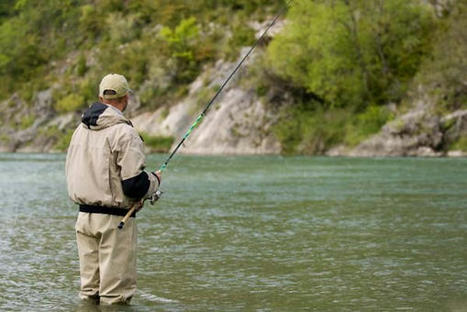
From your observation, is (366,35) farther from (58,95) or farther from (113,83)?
(113,83)

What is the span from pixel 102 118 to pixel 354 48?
54993mm

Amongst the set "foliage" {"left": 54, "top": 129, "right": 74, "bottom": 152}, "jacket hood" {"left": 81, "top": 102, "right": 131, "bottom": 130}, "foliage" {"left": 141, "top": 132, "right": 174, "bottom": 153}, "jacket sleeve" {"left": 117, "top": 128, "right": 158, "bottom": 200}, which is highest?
"jacket hood" {"left": 81, "top": 102, "right": 131, "bottom": 130}

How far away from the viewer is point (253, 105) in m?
67.6

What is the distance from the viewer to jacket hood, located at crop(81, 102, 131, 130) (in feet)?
27.7

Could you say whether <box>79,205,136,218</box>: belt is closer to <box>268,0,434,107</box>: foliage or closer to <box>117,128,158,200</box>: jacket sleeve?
<box>117,128,158,200</box>: jacket sleeve

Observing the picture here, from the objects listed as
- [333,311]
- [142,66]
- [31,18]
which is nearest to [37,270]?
[333,311]

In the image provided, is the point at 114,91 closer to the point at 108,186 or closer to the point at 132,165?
the point at 132,165

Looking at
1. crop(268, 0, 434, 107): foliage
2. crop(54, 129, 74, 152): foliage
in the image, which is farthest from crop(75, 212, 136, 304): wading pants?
crop(54, 129, 74, 152): foliage

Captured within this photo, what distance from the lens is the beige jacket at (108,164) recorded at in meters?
8.31

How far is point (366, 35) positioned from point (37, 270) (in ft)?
174

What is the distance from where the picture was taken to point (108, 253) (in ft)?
27.9

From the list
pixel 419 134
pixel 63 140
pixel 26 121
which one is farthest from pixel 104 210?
pixel 26 121

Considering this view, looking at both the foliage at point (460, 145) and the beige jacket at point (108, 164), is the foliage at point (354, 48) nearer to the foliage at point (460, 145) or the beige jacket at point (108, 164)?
→ the foliage at point (460, 145)

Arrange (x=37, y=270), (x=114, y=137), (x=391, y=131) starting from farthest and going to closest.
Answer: (x=391, y=131), (x=37, y=270), (x=114, y=137)
